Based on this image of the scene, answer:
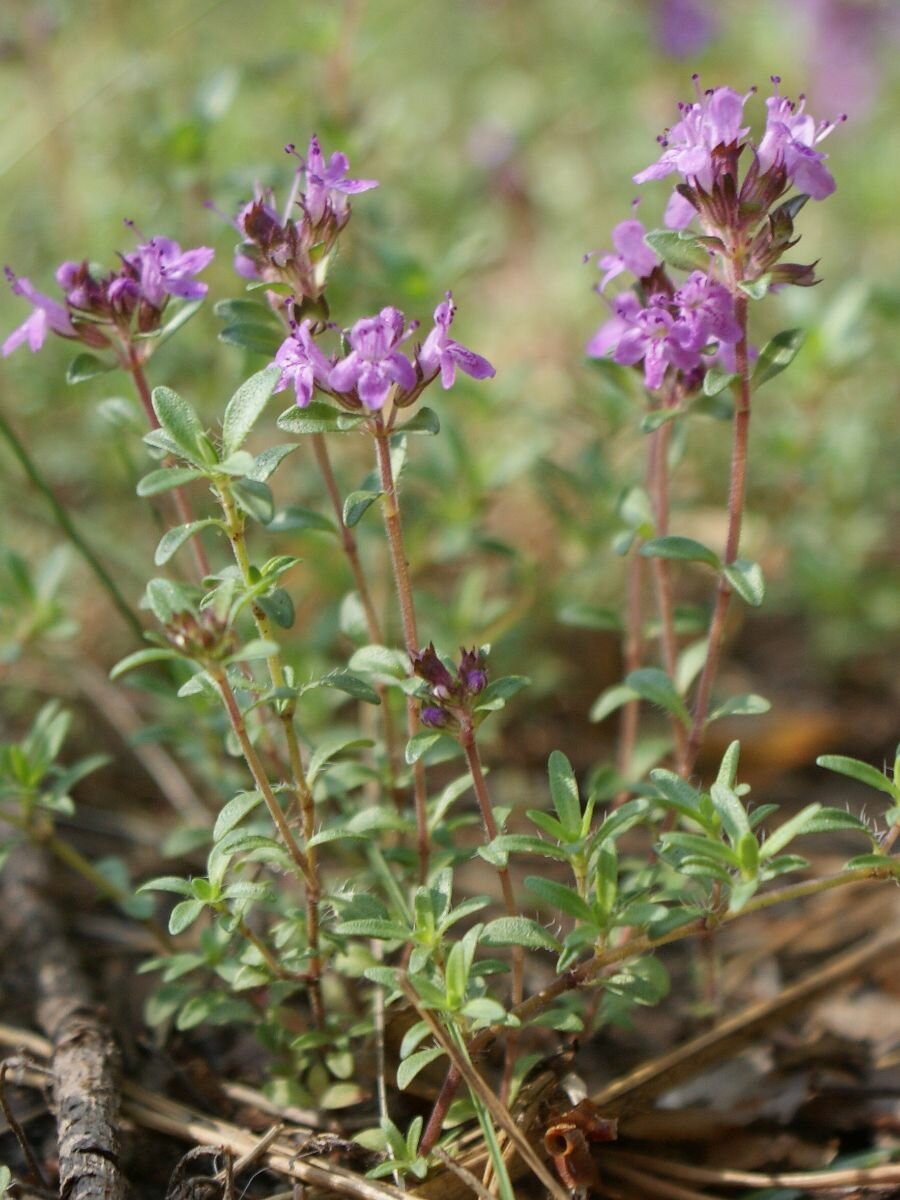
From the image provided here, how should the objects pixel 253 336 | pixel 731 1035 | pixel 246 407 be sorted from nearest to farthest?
pixel 246 407 < pixel 253 336 < pixel 731 1035

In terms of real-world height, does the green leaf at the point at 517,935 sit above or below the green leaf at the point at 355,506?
below

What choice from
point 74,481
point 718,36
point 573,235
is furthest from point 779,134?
point 718,36

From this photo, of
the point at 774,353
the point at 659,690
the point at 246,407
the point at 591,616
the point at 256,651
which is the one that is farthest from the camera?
→ the point at 591,616

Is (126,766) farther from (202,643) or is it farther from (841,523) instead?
(841,523)

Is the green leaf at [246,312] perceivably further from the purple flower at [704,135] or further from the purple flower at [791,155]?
the purple flower at [791,155]

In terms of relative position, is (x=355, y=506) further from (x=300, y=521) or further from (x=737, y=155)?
(x=737, y=155)

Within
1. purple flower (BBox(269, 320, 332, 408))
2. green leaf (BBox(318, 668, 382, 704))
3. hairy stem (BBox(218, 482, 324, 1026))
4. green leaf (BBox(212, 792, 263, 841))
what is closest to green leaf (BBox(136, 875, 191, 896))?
green leaf (BBox(212, 792, 263, 841))

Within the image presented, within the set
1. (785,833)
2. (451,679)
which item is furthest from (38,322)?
(785,833)

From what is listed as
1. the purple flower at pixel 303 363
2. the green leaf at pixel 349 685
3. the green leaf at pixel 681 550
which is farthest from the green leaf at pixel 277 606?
the green leaf at pixel 681 550
